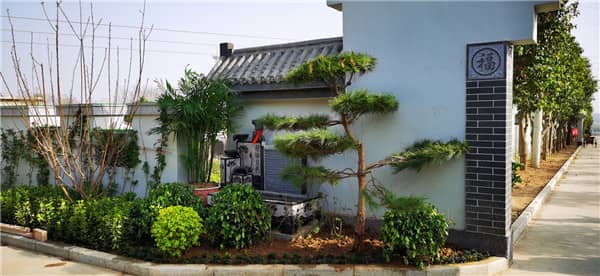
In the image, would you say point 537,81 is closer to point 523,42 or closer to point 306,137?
point 523,42

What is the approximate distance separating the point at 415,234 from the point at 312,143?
1.42m

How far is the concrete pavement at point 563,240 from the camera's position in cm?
475

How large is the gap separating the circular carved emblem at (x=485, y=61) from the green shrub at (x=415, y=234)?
5.49ft

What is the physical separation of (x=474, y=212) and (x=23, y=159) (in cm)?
867

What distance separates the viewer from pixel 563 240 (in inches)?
229

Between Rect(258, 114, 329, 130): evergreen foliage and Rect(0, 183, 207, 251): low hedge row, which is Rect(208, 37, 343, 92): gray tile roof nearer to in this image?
Rect(258, 114, 329, 130): evergreen foliage

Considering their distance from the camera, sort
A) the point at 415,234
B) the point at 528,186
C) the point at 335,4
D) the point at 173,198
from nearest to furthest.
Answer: the point at 415,234
the point at 173,198
the point at 335,4
the point at 528,186

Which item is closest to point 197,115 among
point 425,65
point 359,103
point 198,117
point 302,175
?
point 198,117

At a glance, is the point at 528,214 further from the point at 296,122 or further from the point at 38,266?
the point at 38,266

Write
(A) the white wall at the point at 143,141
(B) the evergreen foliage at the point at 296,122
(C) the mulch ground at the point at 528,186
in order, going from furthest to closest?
(C) the mulch ground at the point at 528,186 < (A) the white wall at the point at 143,141 < (B) the evergreen foliage at the point at 296,122

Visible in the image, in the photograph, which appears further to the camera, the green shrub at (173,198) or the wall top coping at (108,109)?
the wall top coping at (108,109)

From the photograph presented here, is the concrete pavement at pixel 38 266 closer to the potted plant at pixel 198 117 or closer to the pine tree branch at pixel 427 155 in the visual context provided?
the potted plant at pixel 198 117

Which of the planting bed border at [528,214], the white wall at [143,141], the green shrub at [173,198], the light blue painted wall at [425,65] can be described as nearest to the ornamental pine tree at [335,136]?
the light blue painted wall at [425,65]

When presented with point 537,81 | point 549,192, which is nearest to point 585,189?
point 549,192
